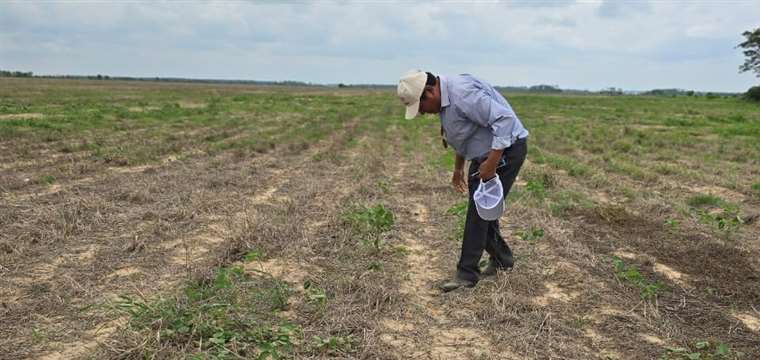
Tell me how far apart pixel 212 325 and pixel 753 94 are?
5114 cm

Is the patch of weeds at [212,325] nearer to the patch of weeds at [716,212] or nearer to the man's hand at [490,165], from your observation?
the man's hand at [490,165]

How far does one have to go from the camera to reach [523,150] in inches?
165

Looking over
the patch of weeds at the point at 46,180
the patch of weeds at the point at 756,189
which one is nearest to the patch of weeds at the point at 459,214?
the patch of weeds at the point at 756,189

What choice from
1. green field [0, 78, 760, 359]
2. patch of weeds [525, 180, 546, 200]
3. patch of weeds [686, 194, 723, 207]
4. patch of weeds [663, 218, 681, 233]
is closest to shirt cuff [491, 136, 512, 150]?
green field [0, 78, 760, 359]

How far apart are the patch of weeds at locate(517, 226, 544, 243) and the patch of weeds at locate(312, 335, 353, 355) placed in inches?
113

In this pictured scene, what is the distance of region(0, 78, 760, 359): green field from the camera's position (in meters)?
3.36

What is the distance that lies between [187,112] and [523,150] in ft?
72.9

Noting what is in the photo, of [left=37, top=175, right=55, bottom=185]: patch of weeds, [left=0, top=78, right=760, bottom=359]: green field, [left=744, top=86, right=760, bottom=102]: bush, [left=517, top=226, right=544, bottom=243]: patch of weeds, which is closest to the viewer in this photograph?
[left=0, top=78, right=760, bottom=359]: green field

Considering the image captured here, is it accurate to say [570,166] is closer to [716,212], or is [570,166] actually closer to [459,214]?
[716,212]

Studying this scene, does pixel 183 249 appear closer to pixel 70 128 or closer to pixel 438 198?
pixel 438 198

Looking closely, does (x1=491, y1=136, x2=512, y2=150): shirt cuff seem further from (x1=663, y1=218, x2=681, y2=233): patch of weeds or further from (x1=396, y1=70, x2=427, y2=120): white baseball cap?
(x1=663, y1=218, x2=681, y2=233): patch of weeds

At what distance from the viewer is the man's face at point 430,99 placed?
391cm

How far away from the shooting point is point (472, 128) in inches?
158

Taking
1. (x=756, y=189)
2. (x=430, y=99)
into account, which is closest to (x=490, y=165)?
(x=430, y=99)
